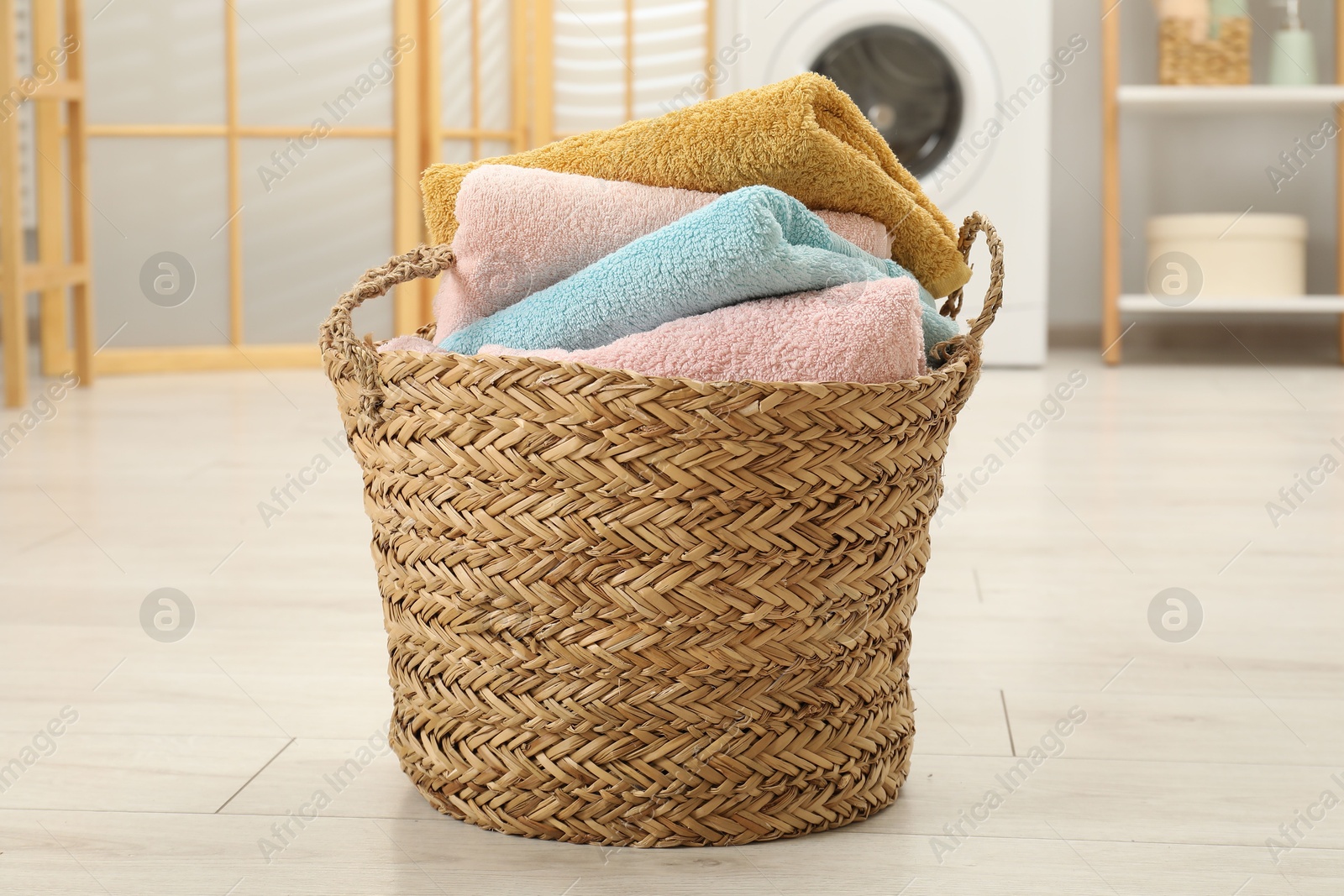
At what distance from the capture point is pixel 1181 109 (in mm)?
3084

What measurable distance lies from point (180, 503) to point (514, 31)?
5.78 feet

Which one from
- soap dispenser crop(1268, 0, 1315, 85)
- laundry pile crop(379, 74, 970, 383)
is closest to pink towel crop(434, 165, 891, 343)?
laundry pile crop(379, 74, 970, 383)

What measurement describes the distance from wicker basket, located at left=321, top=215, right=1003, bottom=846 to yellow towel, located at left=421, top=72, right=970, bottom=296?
7 cm

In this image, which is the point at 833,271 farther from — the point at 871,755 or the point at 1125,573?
the point at 1125,573

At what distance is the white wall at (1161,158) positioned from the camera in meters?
3.17

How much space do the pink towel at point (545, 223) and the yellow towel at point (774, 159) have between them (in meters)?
0.01

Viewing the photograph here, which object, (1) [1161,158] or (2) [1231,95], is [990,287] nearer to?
(2) [1231,95]

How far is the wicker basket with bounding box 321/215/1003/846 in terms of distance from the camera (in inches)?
25.5

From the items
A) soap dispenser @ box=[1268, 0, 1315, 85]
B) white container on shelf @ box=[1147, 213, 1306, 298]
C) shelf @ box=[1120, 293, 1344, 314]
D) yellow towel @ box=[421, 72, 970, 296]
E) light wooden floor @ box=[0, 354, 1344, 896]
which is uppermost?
soap dispenser @ box=[1268, 0, 1315, 85]

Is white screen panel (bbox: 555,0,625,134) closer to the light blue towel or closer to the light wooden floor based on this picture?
the light wooden floor

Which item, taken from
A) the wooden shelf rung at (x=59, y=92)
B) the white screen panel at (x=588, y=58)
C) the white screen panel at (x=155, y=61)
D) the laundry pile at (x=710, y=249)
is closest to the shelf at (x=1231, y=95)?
the white screen panel at (x=588, y=58)

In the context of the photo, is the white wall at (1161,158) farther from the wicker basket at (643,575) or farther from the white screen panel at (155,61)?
the wicker basket at (643,575)

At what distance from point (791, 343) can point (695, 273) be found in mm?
62

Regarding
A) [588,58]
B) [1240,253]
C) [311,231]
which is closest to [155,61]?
[311,231]
